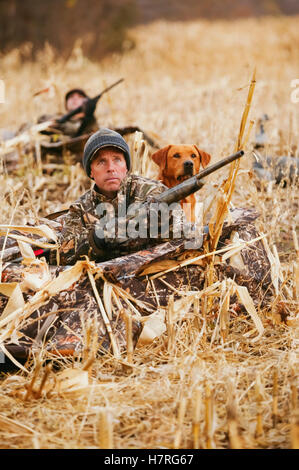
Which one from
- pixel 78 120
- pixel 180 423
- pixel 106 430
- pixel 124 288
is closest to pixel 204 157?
pixel 124 288

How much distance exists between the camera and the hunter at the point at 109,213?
2904mm

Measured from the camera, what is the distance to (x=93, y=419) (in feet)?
6.95

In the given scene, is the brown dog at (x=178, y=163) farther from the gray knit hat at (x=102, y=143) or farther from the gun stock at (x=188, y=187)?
the gun stock at (x=188, y=187)

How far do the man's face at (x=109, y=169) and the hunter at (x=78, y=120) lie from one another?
3.06 meters

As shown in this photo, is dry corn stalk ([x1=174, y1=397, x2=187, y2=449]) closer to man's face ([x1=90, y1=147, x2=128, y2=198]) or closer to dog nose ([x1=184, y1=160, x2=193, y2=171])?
man's face ([x1=90, y1=147, x2=128, y2=198])

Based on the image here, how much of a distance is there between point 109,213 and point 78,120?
12.0 feet

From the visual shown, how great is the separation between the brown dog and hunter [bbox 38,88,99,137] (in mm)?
2678

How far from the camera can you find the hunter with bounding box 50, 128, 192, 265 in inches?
114

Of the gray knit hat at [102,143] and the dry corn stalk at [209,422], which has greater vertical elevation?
the gray knit hat at [102,143]

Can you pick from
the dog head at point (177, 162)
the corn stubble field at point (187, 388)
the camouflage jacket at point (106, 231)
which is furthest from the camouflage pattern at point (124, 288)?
the dog head at point (177, 162)

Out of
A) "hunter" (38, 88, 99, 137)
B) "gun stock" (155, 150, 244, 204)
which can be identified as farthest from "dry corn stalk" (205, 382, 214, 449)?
"hunter" (38, 88, 99, 137)

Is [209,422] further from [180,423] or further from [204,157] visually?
[204,157]

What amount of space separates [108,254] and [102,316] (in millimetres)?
523

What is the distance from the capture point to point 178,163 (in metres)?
3.56
